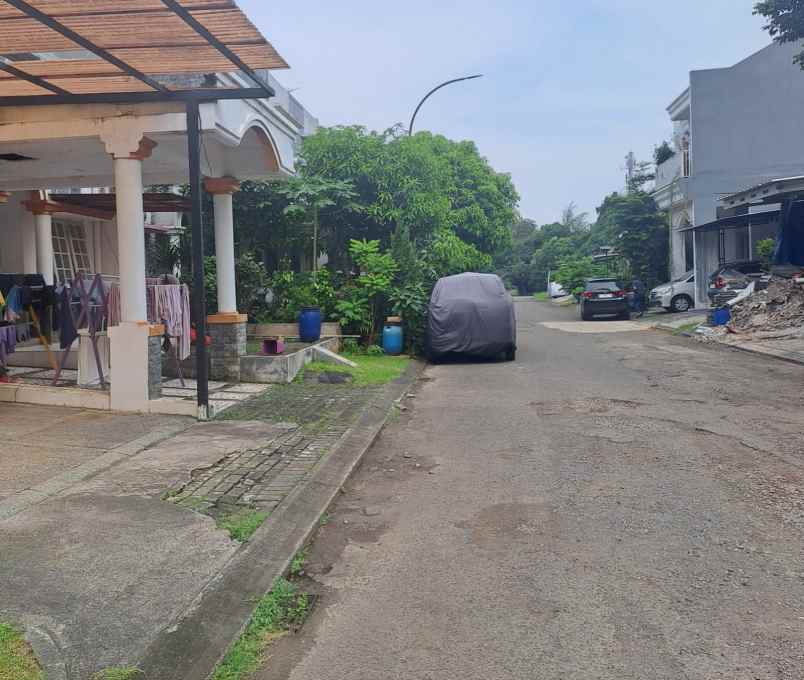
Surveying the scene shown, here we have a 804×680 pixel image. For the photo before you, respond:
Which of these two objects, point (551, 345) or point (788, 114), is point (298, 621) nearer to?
point (551, 345)

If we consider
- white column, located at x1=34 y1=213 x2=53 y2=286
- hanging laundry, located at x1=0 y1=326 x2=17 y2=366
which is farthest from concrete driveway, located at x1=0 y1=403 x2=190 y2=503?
white column, located at x1=34 y1=213 x2=53 y2=286

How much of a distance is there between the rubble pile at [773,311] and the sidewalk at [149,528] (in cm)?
1337

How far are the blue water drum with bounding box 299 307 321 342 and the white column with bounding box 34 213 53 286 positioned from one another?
4346mm

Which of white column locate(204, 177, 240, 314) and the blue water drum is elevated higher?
white column locate(204, 177, 240, 314)

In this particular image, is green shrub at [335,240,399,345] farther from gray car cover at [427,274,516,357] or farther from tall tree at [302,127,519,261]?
tall tree at [302,127,519,261]

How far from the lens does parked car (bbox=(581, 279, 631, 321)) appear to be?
95.8 ft

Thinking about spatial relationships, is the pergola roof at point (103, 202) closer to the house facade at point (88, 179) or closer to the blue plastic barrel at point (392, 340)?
the house facade at point (88, 179)

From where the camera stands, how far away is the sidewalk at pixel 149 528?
3619 mm

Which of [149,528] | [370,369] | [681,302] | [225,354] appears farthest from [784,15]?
[149,528]

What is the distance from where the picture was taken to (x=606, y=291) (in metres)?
29.3

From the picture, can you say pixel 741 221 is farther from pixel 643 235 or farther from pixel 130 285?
pixel 130 285

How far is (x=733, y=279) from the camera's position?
76.3 ft

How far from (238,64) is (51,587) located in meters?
5.42

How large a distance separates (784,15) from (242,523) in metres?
15.9
